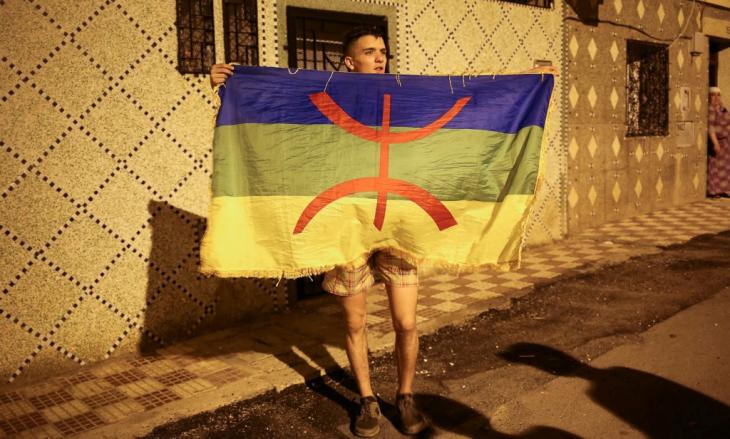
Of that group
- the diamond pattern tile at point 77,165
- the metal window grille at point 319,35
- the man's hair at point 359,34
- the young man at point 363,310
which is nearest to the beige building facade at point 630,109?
the metal window grille at point 319,35

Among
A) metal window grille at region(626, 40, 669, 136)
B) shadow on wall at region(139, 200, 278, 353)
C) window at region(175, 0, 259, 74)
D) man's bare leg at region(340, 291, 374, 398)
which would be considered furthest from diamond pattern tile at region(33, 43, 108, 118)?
metal window grille at region(626, 40, 669, 136)

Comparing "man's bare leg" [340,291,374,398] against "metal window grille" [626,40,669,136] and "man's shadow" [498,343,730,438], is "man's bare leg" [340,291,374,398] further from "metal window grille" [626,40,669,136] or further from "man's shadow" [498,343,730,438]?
"metal window grille" [626,40,669,136]

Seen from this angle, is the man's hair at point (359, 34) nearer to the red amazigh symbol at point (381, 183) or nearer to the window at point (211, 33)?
the red amazigh symbol at point (381, 183)

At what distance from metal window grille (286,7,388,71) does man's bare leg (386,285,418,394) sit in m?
3.24

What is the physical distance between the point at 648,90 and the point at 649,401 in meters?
8.73

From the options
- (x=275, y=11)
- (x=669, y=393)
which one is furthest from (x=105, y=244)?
(x=669, y=393)

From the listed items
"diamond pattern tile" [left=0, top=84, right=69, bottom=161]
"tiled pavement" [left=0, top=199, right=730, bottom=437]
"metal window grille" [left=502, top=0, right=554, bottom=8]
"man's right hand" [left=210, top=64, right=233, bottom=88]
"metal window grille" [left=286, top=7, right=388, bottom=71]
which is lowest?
"tiled pavement" [left=0, top=199, right=730, bottom=437]

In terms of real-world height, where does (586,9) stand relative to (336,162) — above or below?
above

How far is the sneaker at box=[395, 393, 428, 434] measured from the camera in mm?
3127

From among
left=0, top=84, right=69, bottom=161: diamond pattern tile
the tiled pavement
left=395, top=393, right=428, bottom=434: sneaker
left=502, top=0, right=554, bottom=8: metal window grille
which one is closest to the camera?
left=395, top=393, right=428, bottom=434: sneaker

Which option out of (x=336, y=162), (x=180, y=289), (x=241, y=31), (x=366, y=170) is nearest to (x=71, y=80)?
(x=241, y=31)

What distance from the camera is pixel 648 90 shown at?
1045 centimetres

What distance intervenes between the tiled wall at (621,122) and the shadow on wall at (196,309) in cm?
548

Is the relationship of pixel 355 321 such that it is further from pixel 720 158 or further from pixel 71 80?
pixel 720 158
